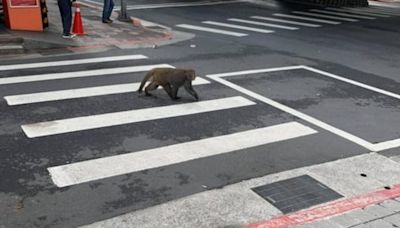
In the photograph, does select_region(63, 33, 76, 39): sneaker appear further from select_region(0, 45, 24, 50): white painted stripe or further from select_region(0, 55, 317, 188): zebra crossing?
select_region(0, 55, 317, 188): zebra crossing

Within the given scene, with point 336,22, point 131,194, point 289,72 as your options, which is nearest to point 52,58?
point 289,72

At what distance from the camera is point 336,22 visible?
20.5 meters

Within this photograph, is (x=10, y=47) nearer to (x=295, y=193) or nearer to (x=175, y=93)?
(x=175, y=93)

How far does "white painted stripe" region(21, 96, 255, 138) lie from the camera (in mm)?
7188

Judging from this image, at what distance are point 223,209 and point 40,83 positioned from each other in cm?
566

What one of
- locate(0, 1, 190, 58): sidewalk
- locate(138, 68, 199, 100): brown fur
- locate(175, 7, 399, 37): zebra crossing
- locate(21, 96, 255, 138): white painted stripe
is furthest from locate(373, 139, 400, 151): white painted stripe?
locate(175, 7, 399, 37): zebra crossing

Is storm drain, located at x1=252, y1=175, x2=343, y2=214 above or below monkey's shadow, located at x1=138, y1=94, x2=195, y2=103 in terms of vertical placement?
above

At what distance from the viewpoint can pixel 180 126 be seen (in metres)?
7.54

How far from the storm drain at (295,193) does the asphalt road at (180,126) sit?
36 cm

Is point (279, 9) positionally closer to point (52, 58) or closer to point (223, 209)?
point (52, 58)

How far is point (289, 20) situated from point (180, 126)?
14144mm

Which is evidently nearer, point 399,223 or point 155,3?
point 399,223

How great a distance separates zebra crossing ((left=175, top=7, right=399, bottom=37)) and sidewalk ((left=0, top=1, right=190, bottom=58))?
2026mm

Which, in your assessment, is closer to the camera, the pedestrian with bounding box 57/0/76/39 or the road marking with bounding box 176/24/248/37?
the pedestrian with bounding box 57/0/76/39
